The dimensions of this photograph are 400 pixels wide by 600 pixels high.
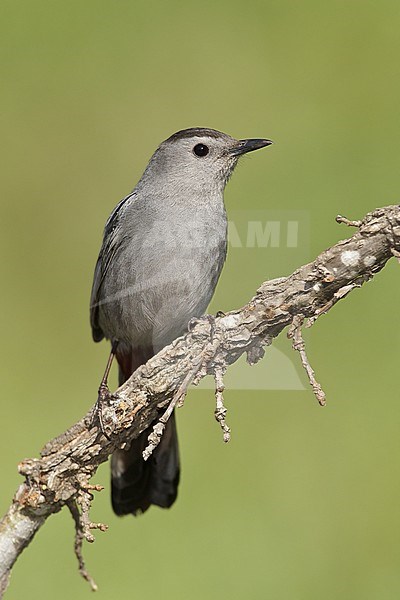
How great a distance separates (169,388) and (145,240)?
1.14 ft

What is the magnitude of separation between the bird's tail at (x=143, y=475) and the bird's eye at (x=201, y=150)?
0.38 meters

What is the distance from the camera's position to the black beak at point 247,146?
1430 mm

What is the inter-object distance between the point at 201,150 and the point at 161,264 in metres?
0.22

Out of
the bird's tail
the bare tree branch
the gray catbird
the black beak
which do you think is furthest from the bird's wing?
the bare tree branch

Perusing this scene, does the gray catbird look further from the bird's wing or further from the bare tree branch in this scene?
the bare tree branch

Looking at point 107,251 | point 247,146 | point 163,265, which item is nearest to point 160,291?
point 163,265

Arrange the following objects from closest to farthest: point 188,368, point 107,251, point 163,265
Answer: point 188,368, point 163,265, point 107,251

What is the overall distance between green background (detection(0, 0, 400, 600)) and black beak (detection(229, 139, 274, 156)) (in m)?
0.12

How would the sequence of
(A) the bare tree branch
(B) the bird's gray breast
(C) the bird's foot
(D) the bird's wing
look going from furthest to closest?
(D) the bird's wing, (B) the bird's gray breast, (C) the bird's foot, (A) the bare tree branch

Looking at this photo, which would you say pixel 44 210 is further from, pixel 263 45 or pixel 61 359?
pixel 263 45

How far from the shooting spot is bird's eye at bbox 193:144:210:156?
1.46 metres

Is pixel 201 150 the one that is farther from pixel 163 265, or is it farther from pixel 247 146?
pixel 163 265

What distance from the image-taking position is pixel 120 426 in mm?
1201

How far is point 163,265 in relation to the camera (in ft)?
4.61
